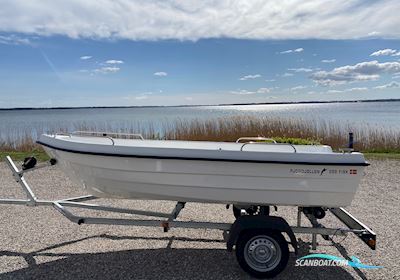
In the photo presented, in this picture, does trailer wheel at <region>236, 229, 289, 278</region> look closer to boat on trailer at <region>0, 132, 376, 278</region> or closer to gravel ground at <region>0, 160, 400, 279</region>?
boat on trailer at <region>0, 132, 376, 278</region>

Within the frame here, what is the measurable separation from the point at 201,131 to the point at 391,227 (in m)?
7.91

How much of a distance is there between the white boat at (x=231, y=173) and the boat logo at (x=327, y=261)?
72 centimetres

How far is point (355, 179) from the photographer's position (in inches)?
121

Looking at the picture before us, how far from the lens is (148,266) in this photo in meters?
3.45

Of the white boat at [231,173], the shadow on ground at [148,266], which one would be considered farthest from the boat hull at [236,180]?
the shadow on ground at [148,266]

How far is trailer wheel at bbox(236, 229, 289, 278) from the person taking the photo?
10.5 ft

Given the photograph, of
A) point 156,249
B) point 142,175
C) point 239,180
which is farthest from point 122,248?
point 239,180

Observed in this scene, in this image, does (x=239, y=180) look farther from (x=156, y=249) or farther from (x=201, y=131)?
(x=201, y=131)

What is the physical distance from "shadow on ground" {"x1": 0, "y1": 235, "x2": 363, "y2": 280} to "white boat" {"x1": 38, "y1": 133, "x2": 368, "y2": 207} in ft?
2.22

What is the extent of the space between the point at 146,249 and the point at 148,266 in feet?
1.34

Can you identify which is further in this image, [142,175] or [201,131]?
[201,131]

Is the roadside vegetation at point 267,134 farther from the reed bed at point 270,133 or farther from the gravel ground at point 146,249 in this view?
the gravel ground at point 146,249

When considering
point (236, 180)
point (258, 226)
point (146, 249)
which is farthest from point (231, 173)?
point (146, 249)

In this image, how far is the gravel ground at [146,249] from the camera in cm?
332
